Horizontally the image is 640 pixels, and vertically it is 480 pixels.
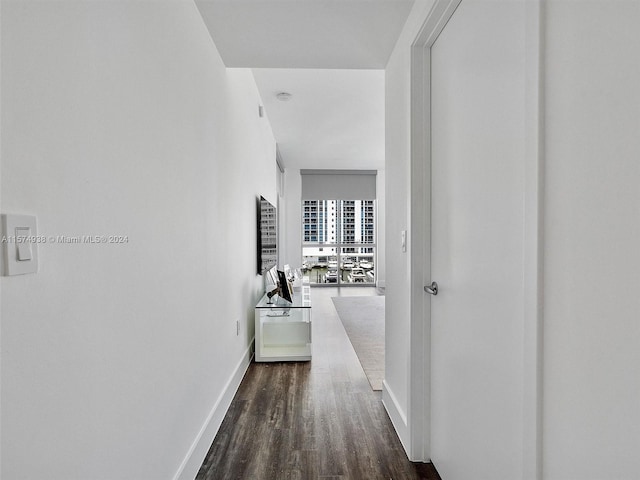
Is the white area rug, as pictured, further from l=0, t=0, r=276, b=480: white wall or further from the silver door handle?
l=0, t=0, r=276, b=480: white wall

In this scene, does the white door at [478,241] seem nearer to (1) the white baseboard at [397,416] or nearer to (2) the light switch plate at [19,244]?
(1) the white baseboard at [397,416]

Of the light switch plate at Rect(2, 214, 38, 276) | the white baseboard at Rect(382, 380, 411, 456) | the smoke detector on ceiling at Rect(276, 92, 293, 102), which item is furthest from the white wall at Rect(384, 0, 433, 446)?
the smoke detector on ceiling at Rect(276, 92, 293, 102)

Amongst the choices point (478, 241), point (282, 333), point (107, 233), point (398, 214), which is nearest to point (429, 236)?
point (398, 214)

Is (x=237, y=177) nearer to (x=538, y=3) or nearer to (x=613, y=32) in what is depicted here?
Answer: (x=538, y=3)

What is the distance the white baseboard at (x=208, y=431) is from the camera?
5.48 feet

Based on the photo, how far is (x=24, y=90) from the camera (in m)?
0.75

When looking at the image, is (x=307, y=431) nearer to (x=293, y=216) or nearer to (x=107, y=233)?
(x=107, y=233)

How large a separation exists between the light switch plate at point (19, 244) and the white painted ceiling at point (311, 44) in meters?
1.52

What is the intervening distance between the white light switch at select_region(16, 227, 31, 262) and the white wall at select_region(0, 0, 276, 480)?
37mm

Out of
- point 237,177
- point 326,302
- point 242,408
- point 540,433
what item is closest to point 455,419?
point 540,433

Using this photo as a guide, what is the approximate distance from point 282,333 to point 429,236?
6.33 feet

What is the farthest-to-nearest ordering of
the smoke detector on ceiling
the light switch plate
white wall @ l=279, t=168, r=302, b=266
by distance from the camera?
1. white wall @ l=279, t=168, r=302, b=266
2. the smoke detector on ceiling
3. the light switch plate

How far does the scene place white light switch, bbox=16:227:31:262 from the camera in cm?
73

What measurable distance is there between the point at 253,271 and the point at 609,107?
3.17 metres
